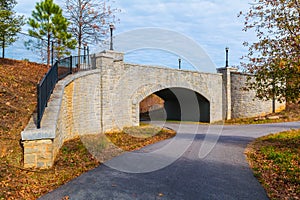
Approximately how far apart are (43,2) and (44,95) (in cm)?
1167

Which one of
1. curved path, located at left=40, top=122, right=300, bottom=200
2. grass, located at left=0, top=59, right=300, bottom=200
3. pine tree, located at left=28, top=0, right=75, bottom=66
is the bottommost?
curved path, located at left=40, top=122, right=300, bottom=200

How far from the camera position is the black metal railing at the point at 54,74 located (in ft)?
22.1

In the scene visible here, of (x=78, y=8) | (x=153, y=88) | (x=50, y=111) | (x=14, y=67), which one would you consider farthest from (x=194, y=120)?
(x=50, y=111)

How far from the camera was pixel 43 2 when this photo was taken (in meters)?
16.8

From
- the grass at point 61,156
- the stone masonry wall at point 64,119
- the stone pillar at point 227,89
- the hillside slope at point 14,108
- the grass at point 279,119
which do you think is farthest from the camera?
the stone pillar at point 227,89

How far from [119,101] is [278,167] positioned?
30.4ft

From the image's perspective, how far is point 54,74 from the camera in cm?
964

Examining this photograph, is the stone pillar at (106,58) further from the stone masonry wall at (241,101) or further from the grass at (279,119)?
the stone masonry wall at (241,101)

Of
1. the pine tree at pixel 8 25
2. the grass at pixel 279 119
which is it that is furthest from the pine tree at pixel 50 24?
the grass at pixel 279 119

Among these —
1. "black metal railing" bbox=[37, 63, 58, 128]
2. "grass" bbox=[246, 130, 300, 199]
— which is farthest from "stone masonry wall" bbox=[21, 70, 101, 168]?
"grass" bbox=[246, 130, 300, 199]

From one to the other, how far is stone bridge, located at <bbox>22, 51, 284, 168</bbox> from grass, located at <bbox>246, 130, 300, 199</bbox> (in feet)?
16.4

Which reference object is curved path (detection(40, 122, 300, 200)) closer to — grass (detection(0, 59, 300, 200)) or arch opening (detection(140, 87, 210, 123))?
grass (detection(0, 59, 300, 200))

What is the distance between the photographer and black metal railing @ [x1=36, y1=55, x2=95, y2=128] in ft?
22.1

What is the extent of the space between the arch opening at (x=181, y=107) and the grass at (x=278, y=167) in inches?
424
